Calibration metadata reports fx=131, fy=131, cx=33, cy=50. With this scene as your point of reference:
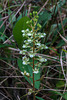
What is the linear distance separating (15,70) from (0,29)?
0.74 meters

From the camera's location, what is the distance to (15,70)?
1.85 m

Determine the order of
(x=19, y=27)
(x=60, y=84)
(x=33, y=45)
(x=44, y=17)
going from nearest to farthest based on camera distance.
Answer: (x=33, y=45)
(x=19, y=27)
(x=60, y=84)
(x=44, y=17)

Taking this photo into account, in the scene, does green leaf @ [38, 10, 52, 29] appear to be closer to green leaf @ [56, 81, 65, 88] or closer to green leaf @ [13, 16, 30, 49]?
green leaf @ [13, 16, 30, 49]

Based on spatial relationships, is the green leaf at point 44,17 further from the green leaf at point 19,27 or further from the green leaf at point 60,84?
the green leaf at point 60,84

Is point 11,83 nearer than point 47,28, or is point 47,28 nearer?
point 11,83

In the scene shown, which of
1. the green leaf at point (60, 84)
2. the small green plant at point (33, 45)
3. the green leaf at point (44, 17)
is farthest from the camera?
the green leaf at point (44, 17)

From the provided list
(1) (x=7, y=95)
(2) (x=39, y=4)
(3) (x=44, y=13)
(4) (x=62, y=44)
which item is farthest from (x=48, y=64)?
(2) (x=39, y=4)

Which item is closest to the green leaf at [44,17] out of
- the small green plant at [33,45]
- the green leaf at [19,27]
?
the green leaf at [19,27]

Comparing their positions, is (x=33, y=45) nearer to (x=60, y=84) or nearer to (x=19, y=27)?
(x=19, y=27)

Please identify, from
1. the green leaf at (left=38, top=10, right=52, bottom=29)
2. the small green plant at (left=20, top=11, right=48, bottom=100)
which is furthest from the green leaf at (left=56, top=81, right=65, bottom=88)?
the green leaf at (left=38, top=10, right=52, bottom=29)

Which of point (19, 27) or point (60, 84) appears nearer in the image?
point (19, 27)

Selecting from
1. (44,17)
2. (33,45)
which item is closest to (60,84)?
(33,45)

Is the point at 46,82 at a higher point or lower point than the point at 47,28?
lower

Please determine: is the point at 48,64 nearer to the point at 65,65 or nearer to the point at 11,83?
the point at 65,65
